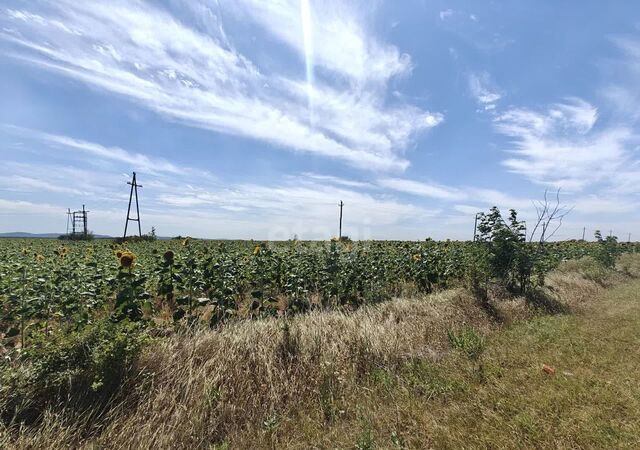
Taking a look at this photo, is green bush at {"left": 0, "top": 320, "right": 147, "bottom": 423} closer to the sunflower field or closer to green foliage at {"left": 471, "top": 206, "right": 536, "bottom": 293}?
the sunflower field

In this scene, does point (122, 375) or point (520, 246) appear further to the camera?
point (520, 246)

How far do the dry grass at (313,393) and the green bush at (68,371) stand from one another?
0.56 ft

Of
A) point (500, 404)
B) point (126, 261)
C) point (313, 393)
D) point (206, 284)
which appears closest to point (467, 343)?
point (500, 404)

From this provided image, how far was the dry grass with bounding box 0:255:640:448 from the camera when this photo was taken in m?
3.07

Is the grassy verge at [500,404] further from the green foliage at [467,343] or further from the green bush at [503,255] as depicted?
the green bush at [503,255]

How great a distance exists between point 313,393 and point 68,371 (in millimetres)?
2386

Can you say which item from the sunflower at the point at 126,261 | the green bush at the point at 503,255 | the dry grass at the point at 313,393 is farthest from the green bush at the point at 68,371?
the green bush at the point at 503,255

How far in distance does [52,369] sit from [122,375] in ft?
1.83

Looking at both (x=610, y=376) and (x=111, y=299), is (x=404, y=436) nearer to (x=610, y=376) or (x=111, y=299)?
(x=610, y=376)

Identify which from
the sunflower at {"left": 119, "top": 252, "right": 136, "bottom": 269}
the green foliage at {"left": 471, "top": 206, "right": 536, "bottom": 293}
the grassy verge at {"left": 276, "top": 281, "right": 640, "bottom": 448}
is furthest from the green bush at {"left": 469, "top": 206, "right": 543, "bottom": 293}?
the sunflower at {"left": 119, "top": 252, "right": 136, "bottom": 269}

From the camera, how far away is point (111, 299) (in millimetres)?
5523

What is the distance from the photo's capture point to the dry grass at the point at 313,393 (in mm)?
3072

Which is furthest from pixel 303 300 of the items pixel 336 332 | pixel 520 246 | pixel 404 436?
pixel 520 246

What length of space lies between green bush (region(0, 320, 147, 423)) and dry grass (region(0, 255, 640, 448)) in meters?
0.17
